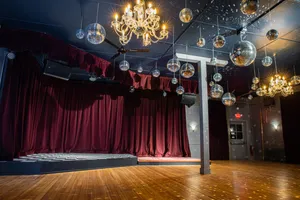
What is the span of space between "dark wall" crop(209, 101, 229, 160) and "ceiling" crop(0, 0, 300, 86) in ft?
17.2

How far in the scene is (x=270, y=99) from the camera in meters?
10.3

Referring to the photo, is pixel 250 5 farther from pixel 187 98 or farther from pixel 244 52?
pixel 187 98

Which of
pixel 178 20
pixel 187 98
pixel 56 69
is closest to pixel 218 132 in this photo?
pixel 187 98

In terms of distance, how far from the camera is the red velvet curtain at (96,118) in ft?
21.2

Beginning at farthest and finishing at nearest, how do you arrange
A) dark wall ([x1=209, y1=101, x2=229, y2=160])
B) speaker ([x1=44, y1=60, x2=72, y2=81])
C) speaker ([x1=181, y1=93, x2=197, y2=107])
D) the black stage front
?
1. dark wall ([x1=209, y1=101, x2=229, y2=160])
2. speaker ([x1=181, y1=93, x2=197, y2=107])
3. speaker ([x1=44, y1=60, x2=72, y2=81])
4. the black stage front

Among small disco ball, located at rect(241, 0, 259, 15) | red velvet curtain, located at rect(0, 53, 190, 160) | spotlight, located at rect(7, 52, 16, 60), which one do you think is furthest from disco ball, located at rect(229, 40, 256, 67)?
red velvet curtain, located at rect(0, 53, 190, 160)

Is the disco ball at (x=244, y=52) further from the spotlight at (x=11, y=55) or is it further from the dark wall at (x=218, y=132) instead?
the dark wall at (x=218, y=132)

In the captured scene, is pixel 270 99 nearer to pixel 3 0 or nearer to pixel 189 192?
pixel 189 192

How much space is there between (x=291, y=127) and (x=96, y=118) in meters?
9.05

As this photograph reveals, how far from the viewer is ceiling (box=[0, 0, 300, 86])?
4023 millimetres

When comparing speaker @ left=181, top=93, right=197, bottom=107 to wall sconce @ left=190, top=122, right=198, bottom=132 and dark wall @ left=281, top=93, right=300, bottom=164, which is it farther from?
dark wall @ left=281, top=93, right=300, bottom=164

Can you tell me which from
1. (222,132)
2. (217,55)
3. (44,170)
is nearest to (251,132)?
(222,132)

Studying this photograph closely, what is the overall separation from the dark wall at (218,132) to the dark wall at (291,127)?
2.72 m

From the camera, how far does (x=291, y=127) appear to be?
9.33 m
